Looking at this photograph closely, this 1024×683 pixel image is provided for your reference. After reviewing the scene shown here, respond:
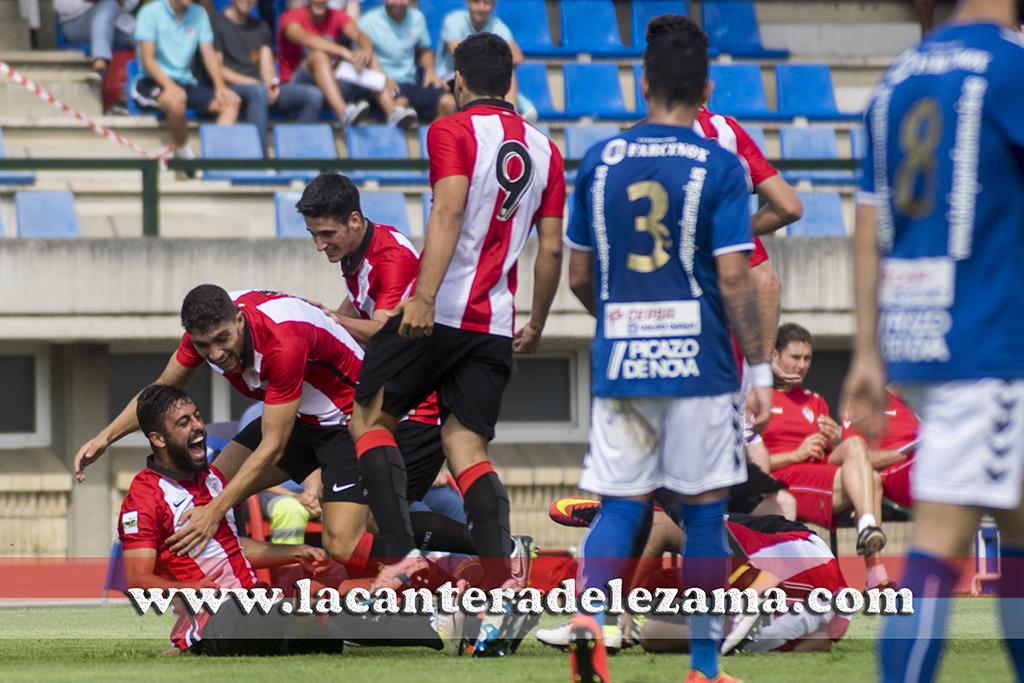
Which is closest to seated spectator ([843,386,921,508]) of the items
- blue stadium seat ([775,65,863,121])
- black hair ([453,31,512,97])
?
black hair ([453,31,512,97])

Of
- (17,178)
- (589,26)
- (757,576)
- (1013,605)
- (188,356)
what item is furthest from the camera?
(589,26)

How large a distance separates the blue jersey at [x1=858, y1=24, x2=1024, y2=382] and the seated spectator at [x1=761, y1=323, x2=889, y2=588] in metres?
5.28

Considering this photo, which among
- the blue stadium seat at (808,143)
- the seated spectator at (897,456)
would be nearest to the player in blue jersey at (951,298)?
the seated spectator at (897,456)

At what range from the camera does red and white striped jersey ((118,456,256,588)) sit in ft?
22.8

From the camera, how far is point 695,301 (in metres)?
5.08

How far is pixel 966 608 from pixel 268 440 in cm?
404

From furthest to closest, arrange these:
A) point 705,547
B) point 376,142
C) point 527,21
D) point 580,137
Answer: point 527,21 → point 580,137 → point 376,142 → point 705,547

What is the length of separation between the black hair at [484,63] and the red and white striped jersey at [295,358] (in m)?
1.20

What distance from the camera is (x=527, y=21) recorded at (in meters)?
17.2

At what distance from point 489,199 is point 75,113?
8919 millimetres

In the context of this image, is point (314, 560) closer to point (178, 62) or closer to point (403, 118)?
point (403, 118)

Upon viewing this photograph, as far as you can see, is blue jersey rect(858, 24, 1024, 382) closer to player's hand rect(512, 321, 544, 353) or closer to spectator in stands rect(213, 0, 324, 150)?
player's hand rect(512, 321, 544, 353)

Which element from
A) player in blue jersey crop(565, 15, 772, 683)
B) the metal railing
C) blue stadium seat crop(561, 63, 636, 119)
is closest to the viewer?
player in blue jersey crop(565, 15, 772, 683)

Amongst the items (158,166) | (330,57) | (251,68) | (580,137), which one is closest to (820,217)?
(580,137)
